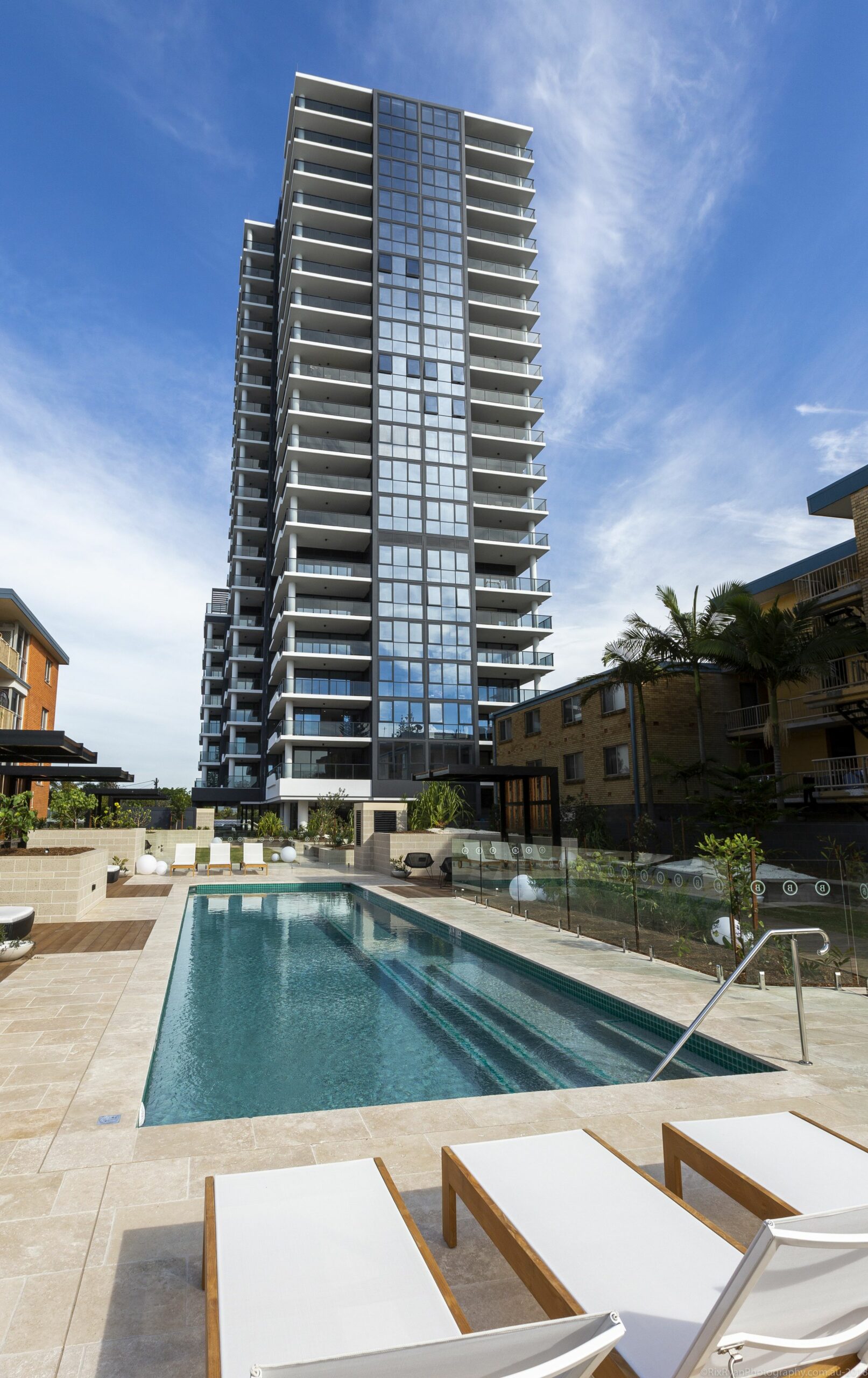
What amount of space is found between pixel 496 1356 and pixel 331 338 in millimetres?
55166

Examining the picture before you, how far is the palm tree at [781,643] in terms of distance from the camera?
20094 mm

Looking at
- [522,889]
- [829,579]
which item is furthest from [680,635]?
[522,889]

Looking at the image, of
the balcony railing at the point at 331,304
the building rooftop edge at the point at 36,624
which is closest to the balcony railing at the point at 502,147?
the balcony railing at the point at 331,304

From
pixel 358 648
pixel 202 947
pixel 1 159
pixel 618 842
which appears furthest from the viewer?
Result: pixel 358 648

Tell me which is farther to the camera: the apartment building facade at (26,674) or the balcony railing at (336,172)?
the balcony railing at (336,172)

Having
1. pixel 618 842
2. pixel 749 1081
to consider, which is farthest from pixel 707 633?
pixel 749 1081

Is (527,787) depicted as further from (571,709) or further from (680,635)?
(571,709)

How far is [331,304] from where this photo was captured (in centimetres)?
5056

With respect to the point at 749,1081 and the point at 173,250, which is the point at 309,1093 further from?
the point at 173,250

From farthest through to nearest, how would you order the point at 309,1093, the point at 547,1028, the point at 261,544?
the point at 261,544 < the point at 547,1028 < the point at 309,1093

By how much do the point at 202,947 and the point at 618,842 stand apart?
1672 cm

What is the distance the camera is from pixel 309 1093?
615cm

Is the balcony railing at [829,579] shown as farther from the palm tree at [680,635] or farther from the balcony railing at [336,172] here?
the balcony railing at [336,172]

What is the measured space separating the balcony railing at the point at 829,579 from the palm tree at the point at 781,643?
54 centimetres
